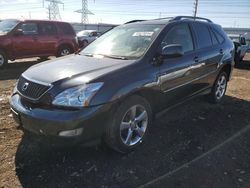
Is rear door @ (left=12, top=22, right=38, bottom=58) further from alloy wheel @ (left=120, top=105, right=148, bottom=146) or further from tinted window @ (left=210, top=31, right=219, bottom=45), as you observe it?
alloy wheel @ (left=120, top=105, right=148, bottom=146)

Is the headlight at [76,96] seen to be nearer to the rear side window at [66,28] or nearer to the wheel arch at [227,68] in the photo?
the wheel arch at [227,68]

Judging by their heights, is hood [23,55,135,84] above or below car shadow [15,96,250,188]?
above

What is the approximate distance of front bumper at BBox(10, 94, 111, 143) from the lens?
309cm

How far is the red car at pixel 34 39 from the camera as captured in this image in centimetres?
1073

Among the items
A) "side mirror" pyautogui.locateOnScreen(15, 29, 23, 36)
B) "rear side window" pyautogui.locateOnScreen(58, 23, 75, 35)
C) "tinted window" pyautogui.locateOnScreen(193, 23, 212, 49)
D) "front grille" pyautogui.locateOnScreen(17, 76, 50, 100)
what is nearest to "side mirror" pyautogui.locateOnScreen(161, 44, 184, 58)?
"tinted window" pyautogui.locateOnScreen(193, 23, 212, 49)

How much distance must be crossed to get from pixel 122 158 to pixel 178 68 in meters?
1.65

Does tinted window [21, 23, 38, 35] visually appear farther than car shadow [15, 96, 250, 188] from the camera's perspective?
Yes

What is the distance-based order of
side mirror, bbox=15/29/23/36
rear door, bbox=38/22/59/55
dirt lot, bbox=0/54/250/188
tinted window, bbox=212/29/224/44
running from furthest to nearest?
1. rear door, bbox=38/22/59/55
2. side mirror, bbox=15/29/23/36
3. tinted window, bbox=212/29/224/44
4. dirt lot, bbox=0/54/250/188

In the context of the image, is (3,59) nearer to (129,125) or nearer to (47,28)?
(47,28)

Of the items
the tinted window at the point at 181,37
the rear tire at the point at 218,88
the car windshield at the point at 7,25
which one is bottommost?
the rear tire at the point at 218,88

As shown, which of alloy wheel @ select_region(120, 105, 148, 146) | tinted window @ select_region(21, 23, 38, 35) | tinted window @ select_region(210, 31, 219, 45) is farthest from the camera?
tinted window @ select_region(21, 23, 38, 35)

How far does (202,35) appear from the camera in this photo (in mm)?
5379

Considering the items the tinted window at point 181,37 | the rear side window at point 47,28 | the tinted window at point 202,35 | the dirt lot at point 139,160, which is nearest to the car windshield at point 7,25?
the rear side window at point 47,28

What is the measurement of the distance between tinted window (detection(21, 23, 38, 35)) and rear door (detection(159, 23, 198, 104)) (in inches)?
319
